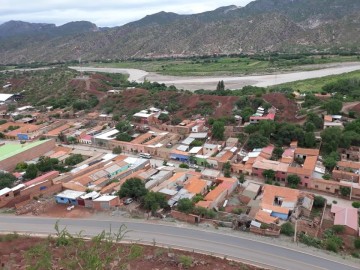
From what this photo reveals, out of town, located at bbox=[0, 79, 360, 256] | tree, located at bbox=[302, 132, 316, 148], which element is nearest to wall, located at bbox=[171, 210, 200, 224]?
town, located at bbox=[0, 79, 360, 256]

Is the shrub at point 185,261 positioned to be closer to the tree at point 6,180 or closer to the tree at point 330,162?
the tree at point 6,180

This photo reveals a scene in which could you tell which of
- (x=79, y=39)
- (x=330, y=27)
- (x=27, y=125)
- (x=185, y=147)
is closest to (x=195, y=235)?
(x=185, y=147)

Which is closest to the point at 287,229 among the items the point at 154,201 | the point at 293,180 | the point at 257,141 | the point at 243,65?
the point at 293,180

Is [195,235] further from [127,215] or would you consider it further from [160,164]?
[160,164]

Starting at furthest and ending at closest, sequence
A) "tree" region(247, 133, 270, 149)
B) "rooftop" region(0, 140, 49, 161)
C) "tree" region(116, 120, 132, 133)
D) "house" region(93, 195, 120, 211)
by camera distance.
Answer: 1. "tree" region(116, 120, 132, 133)
2. "tree" region(247, 133, 270, 149)
3. "rooftop" region(0, 140, 49, 161)
4. "house" region(93, 195, 120, 211)

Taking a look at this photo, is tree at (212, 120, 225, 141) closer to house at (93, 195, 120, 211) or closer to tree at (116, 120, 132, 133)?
tree at (116, 120, 132, 133)
